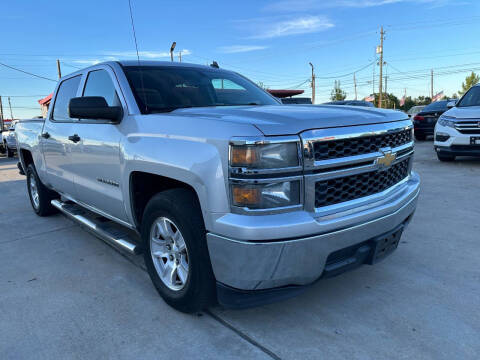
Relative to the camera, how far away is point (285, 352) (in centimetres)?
210

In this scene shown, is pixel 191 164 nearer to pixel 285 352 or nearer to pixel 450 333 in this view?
pixel 285 352

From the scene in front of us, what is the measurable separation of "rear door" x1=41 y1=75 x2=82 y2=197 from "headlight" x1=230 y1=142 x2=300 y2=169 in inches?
90.1

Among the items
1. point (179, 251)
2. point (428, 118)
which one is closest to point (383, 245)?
point (179, 251)

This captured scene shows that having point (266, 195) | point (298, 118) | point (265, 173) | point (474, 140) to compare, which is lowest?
point (474, 140)

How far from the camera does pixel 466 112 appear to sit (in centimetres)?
750

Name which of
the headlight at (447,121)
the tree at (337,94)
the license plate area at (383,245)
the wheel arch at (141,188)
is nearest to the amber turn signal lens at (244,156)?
the wheel arch at (141,188)

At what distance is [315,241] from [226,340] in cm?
82

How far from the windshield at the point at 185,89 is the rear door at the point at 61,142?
1.05 metres

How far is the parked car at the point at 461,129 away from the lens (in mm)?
7352

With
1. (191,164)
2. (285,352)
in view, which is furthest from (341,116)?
(285,352)

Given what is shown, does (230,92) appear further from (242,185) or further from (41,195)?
(41,195)

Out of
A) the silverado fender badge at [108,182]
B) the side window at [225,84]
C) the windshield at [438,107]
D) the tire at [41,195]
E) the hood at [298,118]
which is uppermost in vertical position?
the side window at [225,84]

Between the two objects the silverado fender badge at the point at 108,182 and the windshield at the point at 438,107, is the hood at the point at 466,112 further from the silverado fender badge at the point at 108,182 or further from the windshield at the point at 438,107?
the silverado fender badge at the point at 108,182

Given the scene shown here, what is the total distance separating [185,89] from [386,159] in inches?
67.5
